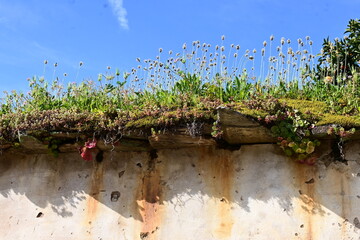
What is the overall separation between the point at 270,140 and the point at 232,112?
0.64m

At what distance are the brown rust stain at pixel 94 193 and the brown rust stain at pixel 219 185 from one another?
1.22 meters

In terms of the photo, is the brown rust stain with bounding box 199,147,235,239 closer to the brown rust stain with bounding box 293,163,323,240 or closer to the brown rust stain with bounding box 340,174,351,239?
the brown rust stain with bounding box 293,163,323,240

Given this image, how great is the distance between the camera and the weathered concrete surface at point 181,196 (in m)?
4.72

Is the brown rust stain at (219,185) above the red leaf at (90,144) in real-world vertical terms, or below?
below

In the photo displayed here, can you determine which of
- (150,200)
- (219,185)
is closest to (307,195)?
(219,185)

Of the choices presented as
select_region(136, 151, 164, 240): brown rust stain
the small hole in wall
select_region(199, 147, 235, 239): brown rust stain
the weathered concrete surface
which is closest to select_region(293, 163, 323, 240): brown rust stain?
the weathered concrete surface

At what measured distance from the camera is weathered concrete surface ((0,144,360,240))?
4723 mm

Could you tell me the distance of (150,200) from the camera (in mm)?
5223

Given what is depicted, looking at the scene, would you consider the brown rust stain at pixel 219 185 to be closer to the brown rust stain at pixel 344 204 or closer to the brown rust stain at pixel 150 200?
the brown rust stain at pixel 150 200

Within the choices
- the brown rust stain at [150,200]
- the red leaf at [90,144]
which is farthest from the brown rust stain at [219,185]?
the red leaf at [90,144]

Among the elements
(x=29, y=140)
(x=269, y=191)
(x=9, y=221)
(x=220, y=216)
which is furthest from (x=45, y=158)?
(x=269, y=191)

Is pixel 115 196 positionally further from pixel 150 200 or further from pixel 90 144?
pixel 90 144

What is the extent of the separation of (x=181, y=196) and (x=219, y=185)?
44 cm

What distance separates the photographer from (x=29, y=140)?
5.41 metres
